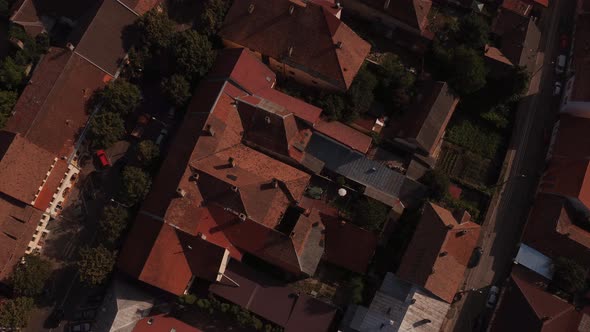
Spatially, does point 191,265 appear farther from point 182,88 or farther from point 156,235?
point 182,88

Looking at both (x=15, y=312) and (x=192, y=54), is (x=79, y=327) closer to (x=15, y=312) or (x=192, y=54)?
(x=15, y=312)

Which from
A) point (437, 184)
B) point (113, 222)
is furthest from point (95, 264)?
point (437, 184)

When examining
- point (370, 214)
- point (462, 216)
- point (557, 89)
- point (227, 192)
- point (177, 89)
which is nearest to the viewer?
point (227, 192)

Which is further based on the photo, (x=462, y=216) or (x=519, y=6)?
(x=519, y=6)

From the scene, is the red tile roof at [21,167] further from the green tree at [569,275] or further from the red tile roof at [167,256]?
the green tree at [569,275]

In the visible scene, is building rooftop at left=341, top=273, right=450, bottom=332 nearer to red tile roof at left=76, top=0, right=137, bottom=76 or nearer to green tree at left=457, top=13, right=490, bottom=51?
green tree at left=457, top=13, right=490, bottom=51

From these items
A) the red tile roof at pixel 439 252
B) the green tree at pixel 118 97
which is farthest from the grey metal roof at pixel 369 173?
the green tree at pixel 118 97
